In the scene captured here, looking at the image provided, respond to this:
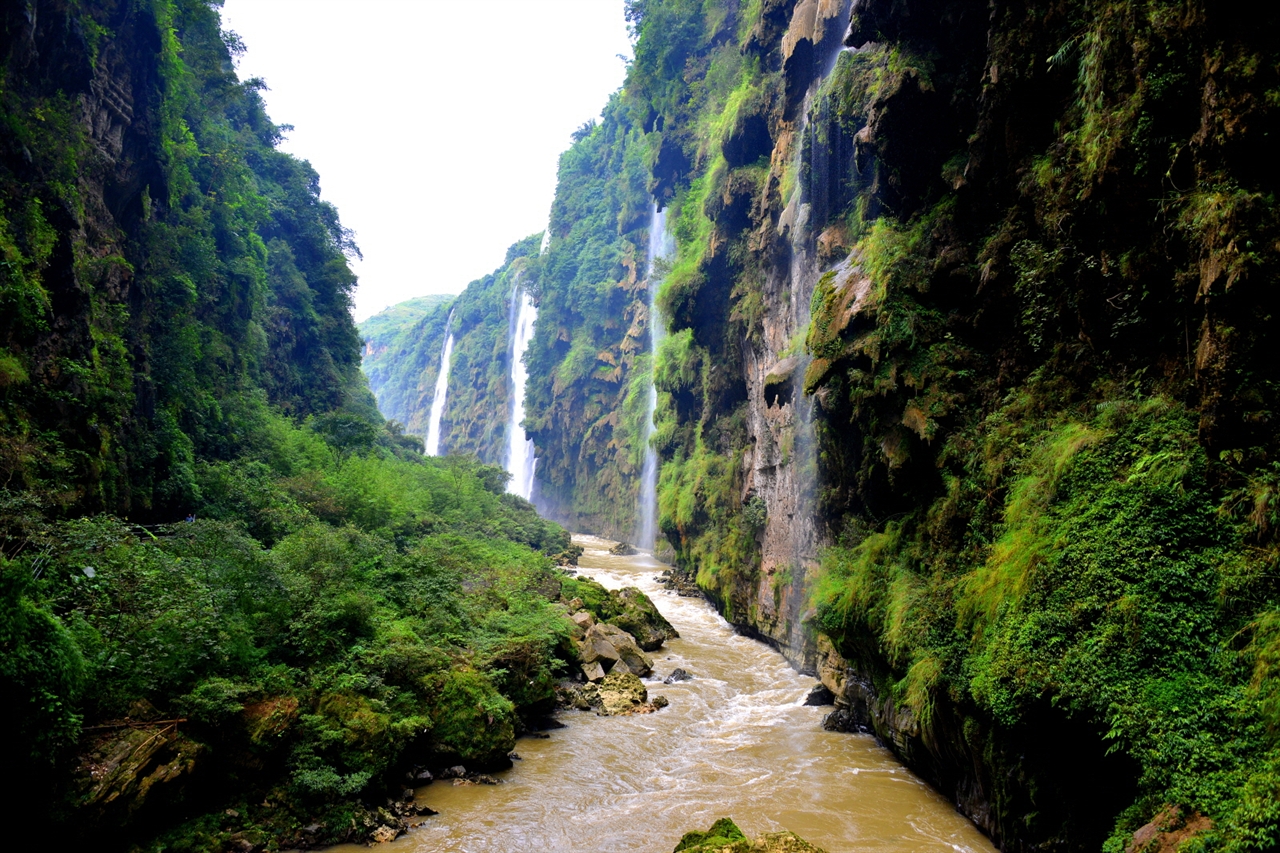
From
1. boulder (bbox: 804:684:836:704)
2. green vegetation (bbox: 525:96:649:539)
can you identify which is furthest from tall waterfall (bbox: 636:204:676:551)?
boulder (bbox: 804:684:836:704)

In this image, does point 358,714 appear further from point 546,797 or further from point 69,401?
point 69,401

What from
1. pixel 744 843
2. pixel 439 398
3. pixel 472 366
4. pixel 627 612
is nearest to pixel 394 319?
pixel 439 398

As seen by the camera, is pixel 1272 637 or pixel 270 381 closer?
pixel 1272 637

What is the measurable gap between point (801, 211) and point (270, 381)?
20802 millimetres

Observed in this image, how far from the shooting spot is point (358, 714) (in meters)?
8.89

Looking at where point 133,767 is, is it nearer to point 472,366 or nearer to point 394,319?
point 472,366

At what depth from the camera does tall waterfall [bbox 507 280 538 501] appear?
6756 centimetres

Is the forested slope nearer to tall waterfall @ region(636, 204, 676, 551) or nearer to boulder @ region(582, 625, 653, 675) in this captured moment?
boulder @ region(582, 625, 653, 675)

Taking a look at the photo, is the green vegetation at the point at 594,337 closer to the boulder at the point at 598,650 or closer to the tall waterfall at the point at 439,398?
the boulder at the point at 598,650

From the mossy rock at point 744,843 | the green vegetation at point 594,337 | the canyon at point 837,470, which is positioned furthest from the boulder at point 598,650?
the green vegetation at point 594,337

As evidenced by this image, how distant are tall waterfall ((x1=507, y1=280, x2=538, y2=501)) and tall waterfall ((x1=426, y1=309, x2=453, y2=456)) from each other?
1763 centimetres

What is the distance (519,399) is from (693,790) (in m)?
63.9

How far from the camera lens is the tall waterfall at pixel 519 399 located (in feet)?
222

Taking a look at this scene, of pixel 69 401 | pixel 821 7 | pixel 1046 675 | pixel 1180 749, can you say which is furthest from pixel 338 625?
pixel 821 7
